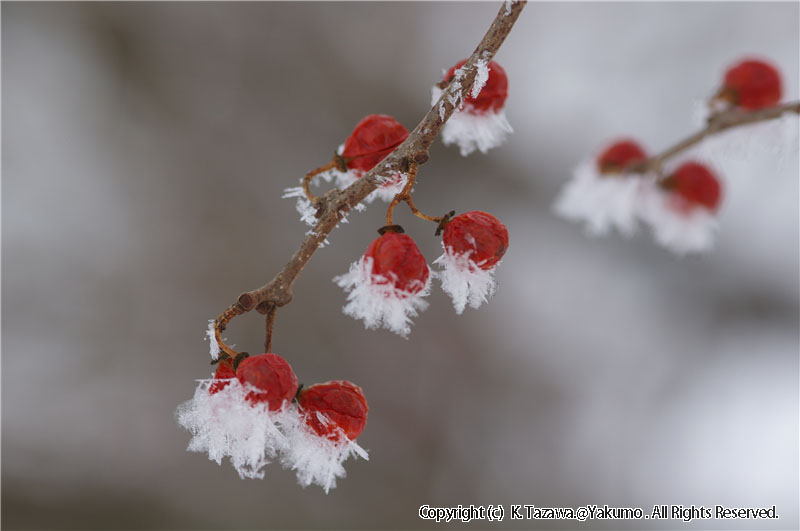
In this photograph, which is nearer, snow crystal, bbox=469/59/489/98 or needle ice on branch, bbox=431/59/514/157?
snow crystal, bbox=469/59/489/98

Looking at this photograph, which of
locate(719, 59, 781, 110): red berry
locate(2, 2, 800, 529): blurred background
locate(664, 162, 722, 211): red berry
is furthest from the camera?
locate(2, 2, 800, 529): blurred background

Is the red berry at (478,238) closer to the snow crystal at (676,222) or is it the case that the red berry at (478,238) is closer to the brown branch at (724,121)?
the brown branch at (724,121)

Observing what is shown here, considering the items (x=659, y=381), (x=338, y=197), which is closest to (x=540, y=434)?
(x=659, y=381)

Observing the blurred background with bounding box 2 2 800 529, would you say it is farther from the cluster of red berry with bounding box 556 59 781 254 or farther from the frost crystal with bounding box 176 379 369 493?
the frost crystal with bounding box 176 379 369 493

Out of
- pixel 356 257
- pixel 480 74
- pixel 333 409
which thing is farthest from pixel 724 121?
pixel 356 257

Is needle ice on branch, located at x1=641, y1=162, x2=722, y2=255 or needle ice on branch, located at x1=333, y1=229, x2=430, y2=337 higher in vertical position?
needle ice on branch, located at x1=641, y1=162, x2=722, y2=255

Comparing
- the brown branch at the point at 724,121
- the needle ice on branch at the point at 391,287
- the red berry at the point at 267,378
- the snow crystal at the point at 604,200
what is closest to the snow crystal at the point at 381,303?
the needle ice on branch at the point at 391,287

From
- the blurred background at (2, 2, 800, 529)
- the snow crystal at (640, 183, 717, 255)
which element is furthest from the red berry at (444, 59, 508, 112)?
the blurred background at (2, 2, 800, 529)
